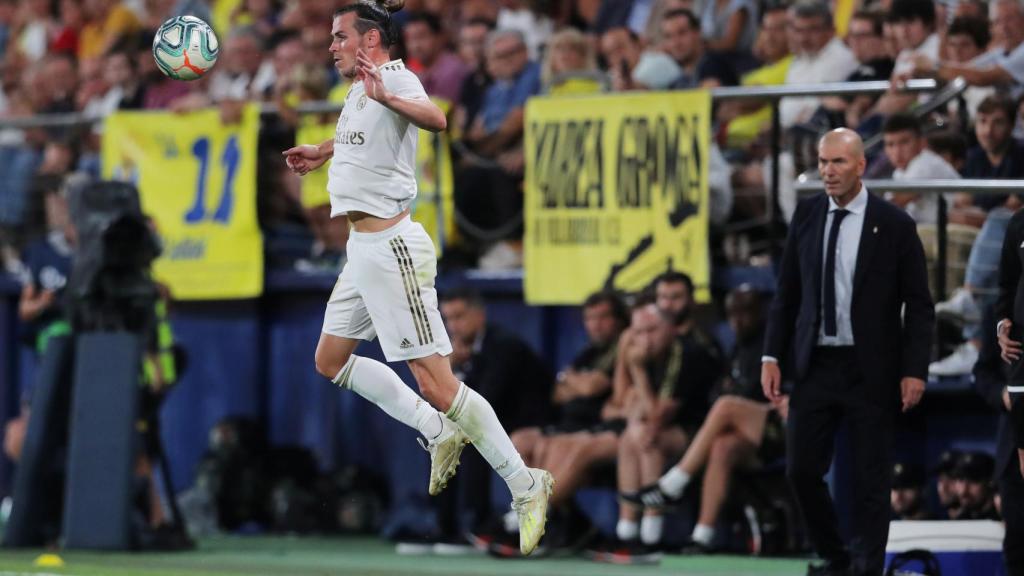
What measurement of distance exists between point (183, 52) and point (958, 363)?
5.11 meters

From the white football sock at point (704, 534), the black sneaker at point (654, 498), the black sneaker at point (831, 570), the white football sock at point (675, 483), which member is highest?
the white football sock at point (675, 483)

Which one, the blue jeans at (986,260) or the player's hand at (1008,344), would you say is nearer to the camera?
the player's hand at (1008,344)

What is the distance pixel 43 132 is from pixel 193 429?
327 centimetres

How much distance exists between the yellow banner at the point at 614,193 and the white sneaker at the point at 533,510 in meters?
3.93

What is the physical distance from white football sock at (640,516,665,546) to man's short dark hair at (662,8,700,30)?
371cm

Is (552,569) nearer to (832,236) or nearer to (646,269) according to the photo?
(646,269)

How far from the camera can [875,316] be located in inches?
380

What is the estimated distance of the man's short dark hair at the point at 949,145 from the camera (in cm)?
1177

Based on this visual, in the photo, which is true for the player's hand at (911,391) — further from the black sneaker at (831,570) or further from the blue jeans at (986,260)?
the blue jeans at (986,260)

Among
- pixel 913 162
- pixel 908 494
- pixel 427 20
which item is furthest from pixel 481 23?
pixel 908 494

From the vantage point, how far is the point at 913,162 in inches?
464

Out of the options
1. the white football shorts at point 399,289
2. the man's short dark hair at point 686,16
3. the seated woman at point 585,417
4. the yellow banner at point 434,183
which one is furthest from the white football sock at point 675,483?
the white football shorts at point 399,289

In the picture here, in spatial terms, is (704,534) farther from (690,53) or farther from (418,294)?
(418,294)

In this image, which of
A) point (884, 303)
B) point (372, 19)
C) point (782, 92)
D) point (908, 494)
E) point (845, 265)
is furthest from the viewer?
point (782, 92)
